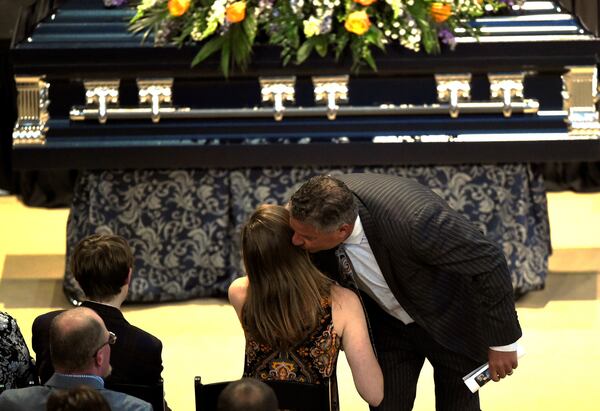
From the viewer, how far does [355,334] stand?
3309mm

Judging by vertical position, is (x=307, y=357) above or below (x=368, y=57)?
below

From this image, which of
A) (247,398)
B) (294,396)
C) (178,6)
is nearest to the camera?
(247,398)

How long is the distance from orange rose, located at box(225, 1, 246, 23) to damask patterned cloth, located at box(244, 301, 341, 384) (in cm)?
213

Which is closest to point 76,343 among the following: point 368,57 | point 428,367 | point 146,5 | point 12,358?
point 12,358

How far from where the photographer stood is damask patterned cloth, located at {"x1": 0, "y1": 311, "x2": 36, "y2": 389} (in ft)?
11.0

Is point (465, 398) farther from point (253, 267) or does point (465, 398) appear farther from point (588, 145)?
point (588, 145)

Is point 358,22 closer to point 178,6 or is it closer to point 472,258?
point 178,6

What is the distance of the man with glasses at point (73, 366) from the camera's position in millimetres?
2926

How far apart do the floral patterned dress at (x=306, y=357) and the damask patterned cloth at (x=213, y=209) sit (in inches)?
87.1

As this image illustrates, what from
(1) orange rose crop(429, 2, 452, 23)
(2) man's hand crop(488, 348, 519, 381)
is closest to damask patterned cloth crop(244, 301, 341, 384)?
(2) man's hand crop(488, 348, 519, 381)

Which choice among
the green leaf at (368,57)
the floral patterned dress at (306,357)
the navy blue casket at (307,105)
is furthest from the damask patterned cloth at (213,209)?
the floral patterned dress at (306,357)

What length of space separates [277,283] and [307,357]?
232 millimetres

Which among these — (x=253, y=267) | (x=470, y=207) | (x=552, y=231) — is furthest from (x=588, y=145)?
(x=253, y=267)

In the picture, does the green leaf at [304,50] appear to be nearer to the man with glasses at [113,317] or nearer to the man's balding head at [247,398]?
the man with glasses at [113,317]
